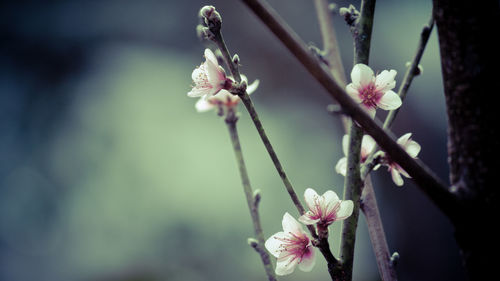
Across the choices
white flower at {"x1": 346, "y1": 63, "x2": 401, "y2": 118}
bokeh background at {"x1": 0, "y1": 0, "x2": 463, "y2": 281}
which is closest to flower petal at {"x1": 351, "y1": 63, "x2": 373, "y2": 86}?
white flower at {"x1": 346, "y1": 63, "x2": 401, "y2": 118}

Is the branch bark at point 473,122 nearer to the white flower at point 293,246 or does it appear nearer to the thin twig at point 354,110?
the thin twig at point 354,110

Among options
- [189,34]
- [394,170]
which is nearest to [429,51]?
[189,34]

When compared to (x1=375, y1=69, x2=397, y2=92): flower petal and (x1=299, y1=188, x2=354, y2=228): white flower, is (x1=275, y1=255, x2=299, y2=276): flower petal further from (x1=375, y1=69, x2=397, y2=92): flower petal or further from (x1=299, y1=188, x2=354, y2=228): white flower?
(x1=375, y1=69, x2=397, y2=92): flower petal

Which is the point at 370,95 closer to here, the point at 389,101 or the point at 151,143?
the point at 389,101

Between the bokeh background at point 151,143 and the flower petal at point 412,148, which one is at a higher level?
the bokeh background at point 151,143

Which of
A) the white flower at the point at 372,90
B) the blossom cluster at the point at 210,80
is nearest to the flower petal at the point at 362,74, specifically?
the white flower at the point at 372,90

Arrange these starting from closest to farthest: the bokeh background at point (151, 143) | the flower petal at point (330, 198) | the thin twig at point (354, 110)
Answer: the thin twig at point (354, 110), the flower petal at point (330, 198), the bokeh background at point (151, 143)

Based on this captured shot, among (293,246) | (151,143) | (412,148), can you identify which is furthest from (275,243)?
(151,143)

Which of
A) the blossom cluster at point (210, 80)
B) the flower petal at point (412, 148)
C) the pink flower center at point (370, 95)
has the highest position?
the blossom cluster at point (210, 80)
